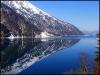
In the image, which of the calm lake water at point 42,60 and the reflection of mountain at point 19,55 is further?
the reflection of mountain at point 19,55

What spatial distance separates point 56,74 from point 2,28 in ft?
420

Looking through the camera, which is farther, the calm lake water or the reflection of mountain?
the reflection of mountain

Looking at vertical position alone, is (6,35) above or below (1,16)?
below

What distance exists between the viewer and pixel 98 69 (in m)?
30.8

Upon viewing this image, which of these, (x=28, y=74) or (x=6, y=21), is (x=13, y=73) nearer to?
(x=28, y=74)

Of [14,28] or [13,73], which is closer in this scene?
[13,73]

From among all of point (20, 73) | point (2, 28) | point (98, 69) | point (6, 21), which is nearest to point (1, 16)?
point (6, 21)

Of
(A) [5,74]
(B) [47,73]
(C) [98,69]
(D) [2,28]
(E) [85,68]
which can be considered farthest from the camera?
(D) [2,28]

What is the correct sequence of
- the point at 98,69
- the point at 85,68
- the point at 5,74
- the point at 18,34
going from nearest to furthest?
the point at 98,69 < the point at 85,68 < the point at 5,74 < the point at 18,34

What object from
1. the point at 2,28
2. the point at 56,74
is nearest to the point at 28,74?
the point at 56,74

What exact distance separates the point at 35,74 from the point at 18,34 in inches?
5919

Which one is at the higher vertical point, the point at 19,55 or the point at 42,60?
the point at 19,55

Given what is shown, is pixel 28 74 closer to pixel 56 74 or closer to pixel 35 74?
pixel 35 74

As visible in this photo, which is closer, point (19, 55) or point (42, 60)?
point (42, 60)
